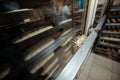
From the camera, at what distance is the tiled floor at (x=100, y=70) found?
5.19 feet

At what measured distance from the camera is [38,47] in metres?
0.66

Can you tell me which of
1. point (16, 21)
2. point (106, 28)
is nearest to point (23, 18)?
point (16, 21)

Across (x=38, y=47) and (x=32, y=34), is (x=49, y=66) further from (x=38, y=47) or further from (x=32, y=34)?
(x=32, y=34)

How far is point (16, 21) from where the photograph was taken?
0.46 meters

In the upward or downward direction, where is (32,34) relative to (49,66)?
upward

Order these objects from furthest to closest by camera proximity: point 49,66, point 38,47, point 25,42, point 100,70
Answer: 1. point 100,70
2. point 49,66
3. point 38,47
4. point 25,42

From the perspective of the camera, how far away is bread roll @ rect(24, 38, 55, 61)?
1.97ft

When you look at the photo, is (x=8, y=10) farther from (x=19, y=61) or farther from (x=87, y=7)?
(x=87, y=7)

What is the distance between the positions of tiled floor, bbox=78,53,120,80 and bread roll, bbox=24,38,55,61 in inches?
49.9

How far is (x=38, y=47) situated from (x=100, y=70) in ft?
5.31

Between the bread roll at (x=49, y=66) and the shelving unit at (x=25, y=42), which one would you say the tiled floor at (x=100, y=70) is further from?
the shelving unit at (x=25, y=42)

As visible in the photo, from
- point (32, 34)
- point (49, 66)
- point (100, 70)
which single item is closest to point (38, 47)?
point (32, 34)

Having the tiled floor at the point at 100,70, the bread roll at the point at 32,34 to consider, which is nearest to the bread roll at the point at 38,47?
the bread roll at the point at 32,34

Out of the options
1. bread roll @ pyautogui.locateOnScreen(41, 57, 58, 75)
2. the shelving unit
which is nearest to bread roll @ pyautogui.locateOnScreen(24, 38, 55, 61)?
the shelving unit
